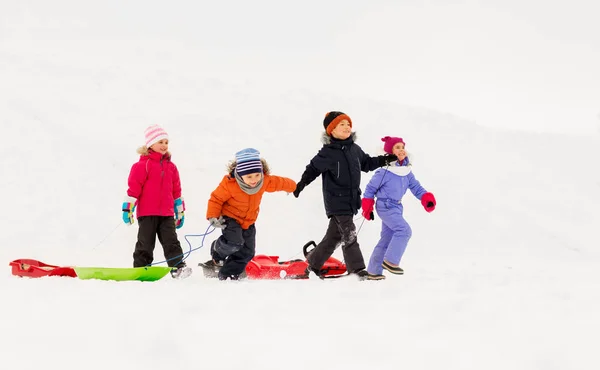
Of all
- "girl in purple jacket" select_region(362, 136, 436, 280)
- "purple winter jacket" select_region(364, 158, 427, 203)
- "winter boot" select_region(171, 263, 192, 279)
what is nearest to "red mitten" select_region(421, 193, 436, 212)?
"girl in purple jacket" select_region(362, 136, 436, 280)

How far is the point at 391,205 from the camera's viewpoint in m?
7.35

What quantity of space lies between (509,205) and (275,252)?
5714 mm

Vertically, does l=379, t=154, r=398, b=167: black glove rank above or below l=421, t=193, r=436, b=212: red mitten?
above

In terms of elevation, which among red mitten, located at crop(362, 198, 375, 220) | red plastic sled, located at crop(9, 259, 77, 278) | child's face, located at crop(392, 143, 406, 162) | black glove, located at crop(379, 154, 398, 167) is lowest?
red plastic sled, located at crop(9, 259, 77, 278)

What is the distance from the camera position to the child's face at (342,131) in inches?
279

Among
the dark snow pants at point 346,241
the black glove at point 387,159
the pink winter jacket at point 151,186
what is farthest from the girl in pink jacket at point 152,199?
the black glove at point 387,159

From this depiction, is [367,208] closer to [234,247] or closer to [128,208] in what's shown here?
[234,247]

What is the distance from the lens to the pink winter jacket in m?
7.18

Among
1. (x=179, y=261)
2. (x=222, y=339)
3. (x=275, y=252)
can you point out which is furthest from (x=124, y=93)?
(x=222, y=339)

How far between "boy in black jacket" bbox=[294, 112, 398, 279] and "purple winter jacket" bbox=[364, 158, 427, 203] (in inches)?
9.6

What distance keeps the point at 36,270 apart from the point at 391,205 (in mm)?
4174

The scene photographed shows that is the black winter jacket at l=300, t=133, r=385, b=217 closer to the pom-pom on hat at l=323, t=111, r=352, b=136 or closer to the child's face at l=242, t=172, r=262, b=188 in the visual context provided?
the pom-pom on hat at l=323, t=111, r=352, b=136

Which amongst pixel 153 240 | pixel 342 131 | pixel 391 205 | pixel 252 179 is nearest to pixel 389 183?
pixel 391 205

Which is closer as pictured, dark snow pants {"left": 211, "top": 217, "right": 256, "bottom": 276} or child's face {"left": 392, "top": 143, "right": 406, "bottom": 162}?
dark snow pants {"left": 211, "top": 217, "right": 256, "bottom": 276}
